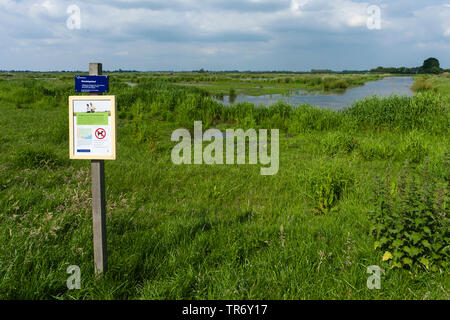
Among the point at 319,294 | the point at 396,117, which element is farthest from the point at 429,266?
the point at 396,117

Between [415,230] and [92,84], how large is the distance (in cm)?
308

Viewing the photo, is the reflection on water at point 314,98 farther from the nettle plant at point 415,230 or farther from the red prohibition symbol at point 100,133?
the red prohibition symbol at point 100,133

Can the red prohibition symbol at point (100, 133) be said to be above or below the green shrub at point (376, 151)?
above

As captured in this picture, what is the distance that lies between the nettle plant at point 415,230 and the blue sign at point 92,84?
271 cm

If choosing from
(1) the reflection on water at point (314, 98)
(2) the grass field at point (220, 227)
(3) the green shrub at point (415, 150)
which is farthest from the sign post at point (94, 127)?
(1) the reflection on water at point (314, 98)

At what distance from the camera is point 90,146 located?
258cm

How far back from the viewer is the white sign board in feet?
8.33

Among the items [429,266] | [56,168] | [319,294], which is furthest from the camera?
[56,168]

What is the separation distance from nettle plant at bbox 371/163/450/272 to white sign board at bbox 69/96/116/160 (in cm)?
253

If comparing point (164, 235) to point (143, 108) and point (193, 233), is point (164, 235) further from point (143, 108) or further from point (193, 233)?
point (143, 108)

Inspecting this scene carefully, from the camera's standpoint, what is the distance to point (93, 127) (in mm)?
2553

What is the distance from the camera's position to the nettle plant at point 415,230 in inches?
111
